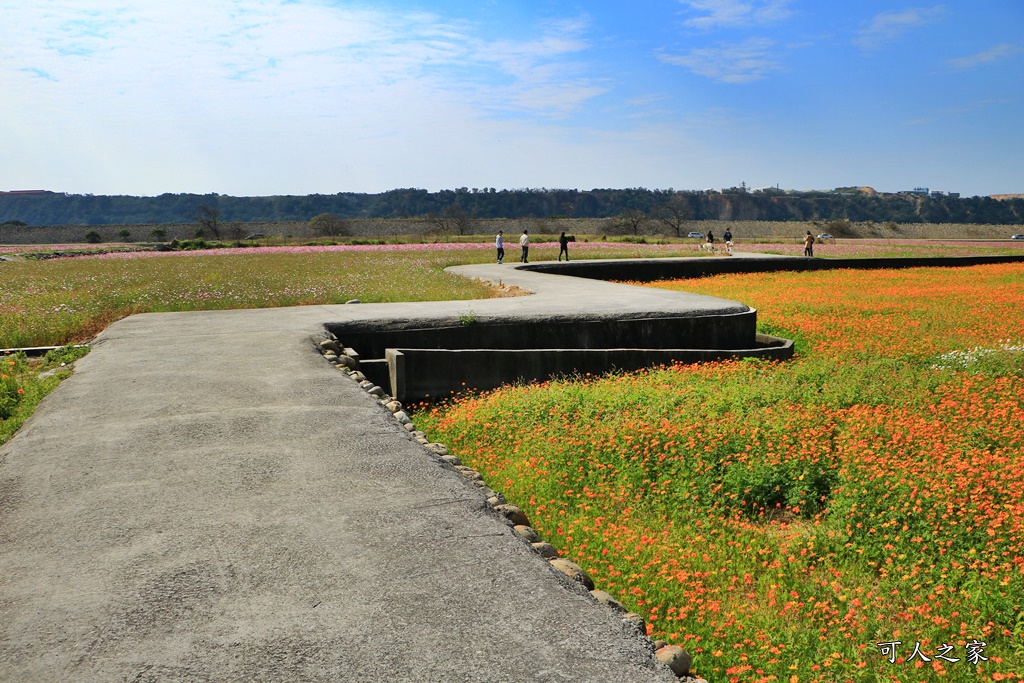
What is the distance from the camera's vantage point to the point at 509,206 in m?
137

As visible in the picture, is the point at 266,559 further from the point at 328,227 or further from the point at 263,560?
the point at 328,227

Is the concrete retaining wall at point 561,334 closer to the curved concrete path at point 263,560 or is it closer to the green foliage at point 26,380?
the green foliage at point 26,380

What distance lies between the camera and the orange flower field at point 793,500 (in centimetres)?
455

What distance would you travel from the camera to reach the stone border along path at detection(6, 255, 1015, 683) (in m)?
3.23

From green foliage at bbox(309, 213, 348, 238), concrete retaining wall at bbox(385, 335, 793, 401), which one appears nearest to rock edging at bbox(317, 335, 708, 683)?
concrete retaining wall at bbox(385, 335, 793, 401)

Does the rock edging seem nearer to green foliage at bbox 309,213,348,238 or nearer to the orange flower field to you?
the orange flower field

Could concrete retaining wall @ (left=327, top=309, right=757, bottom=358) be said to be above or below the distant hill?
below

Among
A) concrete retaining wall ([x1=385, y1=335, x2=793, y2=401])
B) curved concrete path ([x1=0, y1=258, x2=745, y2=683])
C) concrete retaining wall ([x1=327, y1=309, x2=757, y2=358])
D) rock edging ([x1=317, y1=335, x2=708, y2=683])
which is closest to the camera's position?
curved concrete path ([x1=0, y1=258, x2=745, y2=683])

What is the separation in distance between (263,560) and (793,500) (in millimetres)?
4648

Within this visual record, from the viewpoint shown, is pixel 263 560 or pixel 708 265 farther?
pixel 708 265

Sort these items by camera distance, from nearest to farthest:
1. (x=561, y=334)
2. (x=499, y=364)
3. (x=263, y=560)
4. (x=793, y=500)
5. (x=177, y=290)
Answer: (x=263, y=560)
(x=793, y=500)
(x=499, y=364)
(x=561, y=334)
(x=177, y=290)

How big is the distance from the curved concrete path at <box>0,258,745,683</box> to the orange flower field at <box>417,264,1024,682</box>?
48.1 inches

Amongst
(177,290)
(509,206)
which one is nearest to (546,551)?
(177,290)

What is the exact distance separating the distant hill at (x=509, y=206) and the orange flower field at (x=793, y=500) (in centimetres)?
11873
